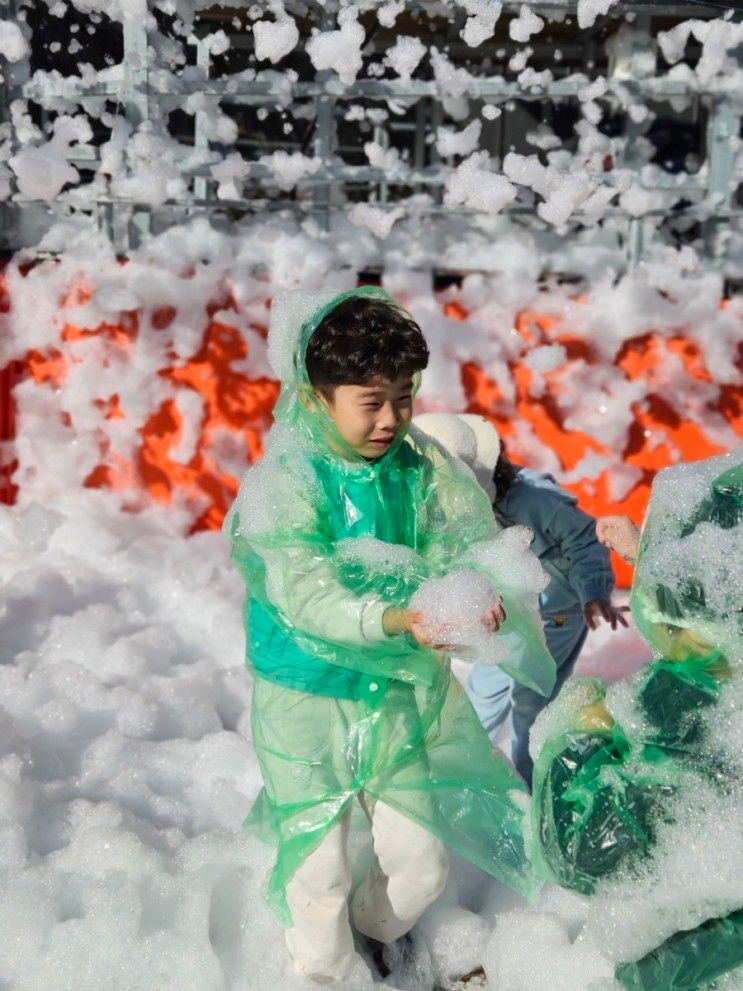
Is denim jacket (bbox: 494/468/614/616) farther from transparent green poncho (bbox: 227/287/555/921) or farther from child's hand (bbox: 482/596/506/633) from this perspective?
child's hand (bbox: 482/596/506/633)

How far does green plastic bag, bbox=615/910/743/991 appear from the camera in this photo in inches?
69.4

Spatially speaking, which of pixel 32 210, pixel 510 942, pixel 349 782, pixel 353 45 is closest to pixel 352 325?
pixel 349 782

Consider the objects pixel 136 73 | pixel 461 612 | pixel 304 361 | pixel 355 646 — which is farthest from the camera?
pixel 136 73

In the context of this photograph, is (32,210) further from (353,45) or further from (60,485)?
(353,45)

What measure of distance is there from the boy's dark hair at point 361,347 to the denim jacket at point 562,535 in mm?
851

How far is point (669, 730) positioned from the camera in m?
1.73

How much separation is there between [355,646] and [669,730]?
1.84ft

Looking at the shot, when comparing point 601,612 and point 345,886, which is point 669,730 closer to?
point 345,886

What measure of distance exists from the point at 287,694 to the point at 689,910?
81cm

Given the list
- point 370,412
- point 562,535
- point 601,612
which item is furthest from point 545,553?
point 370,412

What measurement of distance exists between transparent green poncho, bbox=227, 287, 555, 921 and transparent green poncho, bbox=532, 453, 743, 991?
39cm

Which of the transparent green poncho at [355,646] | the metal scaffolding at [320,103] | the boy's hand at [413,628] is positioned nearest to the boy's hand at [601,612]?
the transparent green poncho at [355,646]

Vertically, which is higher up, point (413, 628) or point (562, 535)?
point (413, 628)

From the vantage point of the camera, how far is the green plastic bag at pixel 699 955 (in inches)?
69.4
